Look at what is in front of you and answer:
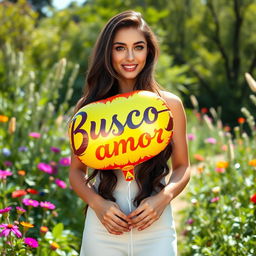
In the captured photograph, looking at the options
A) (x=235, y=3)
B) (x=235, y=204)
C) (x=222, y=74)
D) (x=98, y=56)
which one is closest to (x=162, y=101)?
(x=98, y=56)

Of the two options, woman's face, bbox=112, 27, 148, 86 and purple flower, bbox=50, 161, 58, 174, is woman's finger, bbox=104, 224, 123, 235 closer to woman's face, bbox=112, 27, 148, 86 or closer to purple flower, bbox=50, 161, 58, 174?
woman's face, bbox=112, 27, 148, 86

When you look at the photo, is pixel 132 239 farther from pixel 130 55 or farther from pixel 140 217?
pixel 130 55

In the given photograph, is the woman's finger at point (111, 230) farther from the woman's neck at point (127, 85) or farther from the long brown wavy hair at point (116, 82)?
the woman's neck at point (127, 85)

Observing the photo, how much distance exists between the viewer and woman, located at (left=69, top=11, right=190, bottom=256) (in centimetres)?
176

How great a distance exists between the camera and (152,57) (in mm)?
2072

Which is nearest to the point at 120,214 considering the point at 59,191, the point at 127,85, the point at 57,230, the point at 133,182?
the point at 133,182

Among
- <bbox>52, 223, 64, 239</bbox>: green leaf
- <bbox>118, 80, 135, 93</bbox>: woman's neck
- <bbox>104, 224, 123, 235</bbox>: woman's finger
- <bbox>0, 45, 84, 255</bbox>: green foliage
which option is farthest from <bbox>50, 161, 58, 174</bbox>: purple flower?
<bbox>104, 224, 123, 235</bbox>: woman's finger

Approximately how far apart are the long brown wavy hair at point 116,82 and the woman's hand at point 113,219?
0.11m

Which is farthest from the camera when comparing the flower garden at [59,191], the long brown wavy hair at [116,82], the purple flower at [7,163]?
the purple flower at [7,163]

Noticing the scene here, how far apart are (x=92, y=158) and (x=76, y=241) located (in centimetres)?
168

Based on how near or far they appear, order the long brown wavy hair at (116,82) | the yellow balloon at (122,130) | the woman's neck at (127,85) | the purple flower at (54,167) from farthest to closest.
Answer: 1. the purple flower at (54,167)
2. the woman's neck at (127,85)
3. the long brown wavy hair at (116,82)
4. the yellow balloon at (122,130)

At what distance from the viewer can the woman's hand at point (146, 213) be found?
67.6 inches

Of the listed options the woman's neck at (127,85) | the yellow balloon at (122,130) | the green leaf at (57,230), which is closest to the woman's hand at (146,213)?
the yellow balloon at (122,130)

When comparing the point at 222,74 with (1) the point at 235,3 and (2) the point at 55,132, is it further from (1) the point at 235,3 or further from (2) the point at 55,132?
(2) the point at 55,132
